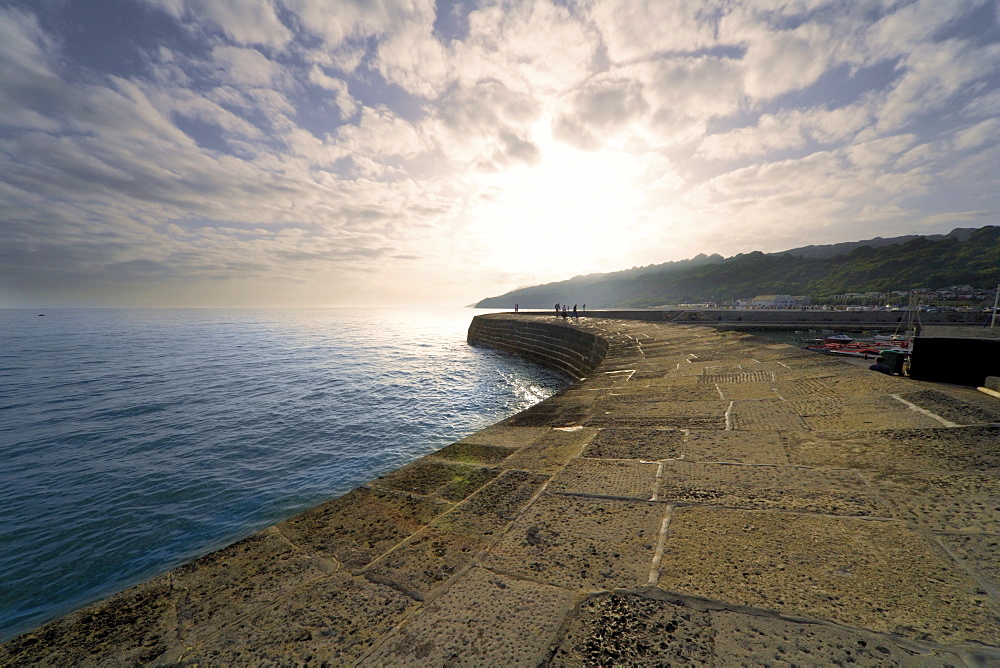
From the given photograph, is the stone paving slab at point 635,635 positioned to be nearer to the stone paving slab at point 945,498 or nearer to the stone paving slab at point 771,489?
the stone paving slab at point 771,489

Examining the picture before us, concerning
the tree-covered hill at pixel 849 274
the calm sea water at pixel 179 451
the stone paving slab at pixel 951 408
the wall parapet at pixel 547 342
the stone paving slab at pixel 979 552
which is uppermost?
the tree-covered hill at pixel 849 274

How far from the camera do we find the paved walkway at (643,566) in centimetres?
165

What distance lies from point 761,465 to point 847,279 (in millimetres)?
Result: 149418

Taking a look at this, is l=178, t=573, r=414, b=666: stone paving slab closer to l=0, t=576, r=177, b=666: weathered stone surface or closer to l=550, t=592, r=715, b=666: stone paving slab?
l=0, t=576, r=177, b=666: weathered stone surface

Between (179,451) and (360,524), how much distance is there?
10566mm

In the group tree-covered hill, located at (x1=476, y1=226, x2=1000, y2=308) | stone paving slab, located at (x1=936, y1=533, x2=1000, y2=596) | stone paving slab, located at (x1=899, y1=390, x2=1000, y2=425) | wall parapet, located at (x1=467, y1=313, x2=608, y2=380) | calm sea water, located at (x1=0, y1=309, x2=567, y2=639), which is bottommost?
calm sea water, located at (x1=0, y1=309, x2=567, y2=639)

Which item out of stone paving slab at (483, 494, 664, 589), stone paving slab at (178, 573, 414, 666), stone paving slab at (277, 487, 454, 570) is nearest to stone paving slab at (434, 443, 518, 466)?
stone paving slab at (277, 487, 454, 570)

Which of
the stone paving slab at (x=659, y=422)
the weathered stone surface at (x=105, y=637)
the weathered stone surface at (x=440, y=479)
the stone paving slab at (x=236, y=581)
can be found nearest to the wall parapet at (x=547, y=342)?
the stone paving slab at (x=659, y=422)

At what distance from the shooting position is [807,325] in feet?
122

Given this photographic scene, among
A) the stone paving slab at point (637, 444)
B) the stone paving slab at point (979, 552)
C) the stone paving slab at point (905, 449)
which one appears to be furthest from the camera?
the stone paving slab at point (637, 444)

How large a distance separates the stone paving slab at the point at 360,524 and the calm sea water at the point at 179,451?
3926 mm

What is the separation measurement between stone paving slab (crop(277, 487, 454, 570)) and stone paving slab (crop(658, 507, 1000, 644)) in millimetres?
2331

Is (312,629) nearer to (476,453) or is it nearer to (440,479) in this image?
(440,479)

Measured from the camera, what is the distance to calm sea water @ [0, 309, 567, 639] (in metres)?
5.90
